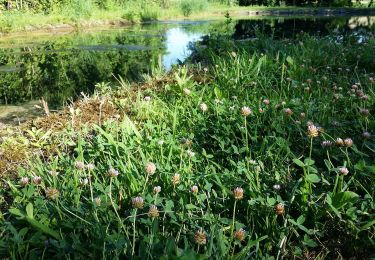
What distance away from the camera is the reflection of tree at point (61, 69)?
5242 mm

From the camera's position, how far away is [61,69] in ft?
22.8

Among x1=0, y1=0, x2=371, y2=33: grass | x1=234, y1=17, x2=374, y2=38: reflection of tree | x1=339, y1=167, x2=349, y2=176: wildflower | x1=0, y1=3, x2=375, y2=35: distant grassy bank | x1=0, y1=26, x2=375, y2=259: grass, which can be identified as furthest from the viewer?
x1=0, y1=3, x2=375, y2=35: distant grassy bank

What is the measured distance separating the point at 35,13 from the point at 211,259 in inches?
777

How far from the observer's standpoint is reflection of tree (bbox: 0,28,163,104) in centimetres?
524

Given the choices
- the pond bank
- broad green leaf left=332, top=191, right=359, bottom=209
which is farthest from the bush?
broad green leaf left=332, top=191, right=359, bottom=209

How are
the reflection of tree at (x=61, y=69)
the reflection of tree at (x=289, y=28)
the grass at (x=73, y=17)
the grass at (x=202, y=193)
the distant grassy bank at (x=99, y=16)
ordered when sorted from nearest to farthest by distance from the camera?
the grass at (x=202, y=193)
the reflection of tree at (x=61, y=69)
the reflection of tree at (x=289, y=28)
the grass at (x=73, y=17)
the distant grassy bank at (x=99, y=16)

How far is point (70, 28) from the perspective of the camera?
16.4 metres

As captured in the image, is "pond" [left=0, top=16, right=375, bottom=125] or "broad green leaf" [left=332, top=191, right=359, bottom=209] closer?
"broad green leaf" [left=332, top=191, right=359, bottom=209]

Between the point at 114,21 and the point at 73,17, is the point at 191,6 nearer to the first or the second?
the point at 114,21

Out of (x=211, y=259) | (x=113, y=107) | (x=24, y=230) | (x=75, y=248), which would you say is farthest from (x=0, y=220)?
(x=113, y=107)

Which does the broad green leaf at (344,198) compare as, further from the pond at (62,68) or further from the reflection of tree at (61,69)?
the reflection of tree at (61,69)

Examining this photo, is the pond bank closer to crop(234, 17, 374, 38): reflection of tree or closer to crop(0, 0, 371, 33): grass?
crop(0, 0, 371, 33): grass

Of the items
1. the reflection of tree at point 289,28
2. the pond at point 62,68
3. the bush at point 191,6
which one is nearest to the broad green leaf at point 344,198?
the pond at point 62,68

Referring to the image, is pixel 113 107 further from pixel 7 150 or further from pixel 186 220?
pixel 186 220
